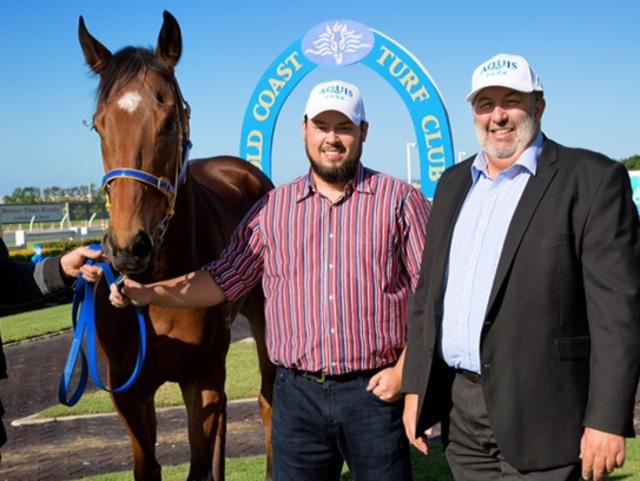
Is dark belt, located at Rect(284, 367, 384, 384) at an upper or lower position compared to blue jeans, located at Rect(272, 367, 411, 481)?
upper

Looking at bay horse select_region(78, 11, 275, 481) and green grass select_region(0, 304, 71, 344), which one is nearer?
bay horse select_region(78, 11, 275, 481)

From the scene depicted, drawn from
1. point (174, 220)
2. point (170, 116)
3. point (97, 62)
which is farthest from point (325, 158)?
point (97, 62)

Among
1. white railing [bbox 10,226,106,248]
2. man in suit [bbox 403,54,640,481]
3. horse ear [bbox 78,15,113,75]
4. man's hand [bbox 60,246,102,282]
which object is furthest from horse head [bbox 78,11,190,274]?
white railing [bbox 10,226,106,248]

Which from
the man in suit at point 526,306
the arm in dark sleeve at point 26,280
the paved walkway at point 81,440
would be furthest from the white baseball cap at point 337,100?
the paved walkway at point 81,440

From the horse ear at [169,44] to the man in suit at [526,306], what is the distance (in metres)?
1.56

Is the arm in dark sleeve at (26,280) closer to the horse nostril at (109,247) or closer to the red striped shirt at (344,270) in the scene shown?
the horse nostril at (109,247)

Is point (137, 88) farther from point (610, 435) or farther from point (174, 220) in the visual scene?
point (610, 435)

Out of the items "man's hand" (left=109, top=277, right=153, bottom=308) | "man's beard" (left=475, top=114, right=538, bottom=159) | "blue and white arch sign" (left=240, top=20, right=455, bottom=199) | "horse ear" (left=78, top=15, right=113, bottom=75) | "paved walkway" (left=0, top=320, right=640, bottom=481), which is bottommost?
"paved walkway" (left=0, top=320, right=640, bottom=481)

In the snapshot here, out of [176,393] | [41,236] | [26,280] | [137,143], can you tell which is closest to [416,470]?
[26,280]

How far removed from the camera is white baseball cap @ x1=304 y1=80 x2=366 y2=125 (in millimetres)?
2715

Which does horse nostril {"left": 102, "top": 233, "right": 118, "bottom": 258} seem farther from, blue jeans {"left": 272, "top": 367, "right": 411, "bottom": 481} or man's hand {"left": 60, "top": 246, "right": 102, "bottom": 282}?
blue jeans {"left": 272, "top": 367, "right": 411, "bottom": 481}

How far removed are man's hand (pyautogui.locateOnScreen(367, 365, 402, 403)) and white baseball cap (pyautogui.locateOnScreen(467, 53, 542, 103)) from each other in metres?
1.09

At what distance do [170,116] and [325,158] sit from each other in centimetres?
73

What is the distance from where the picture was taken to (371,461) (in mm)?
2703
